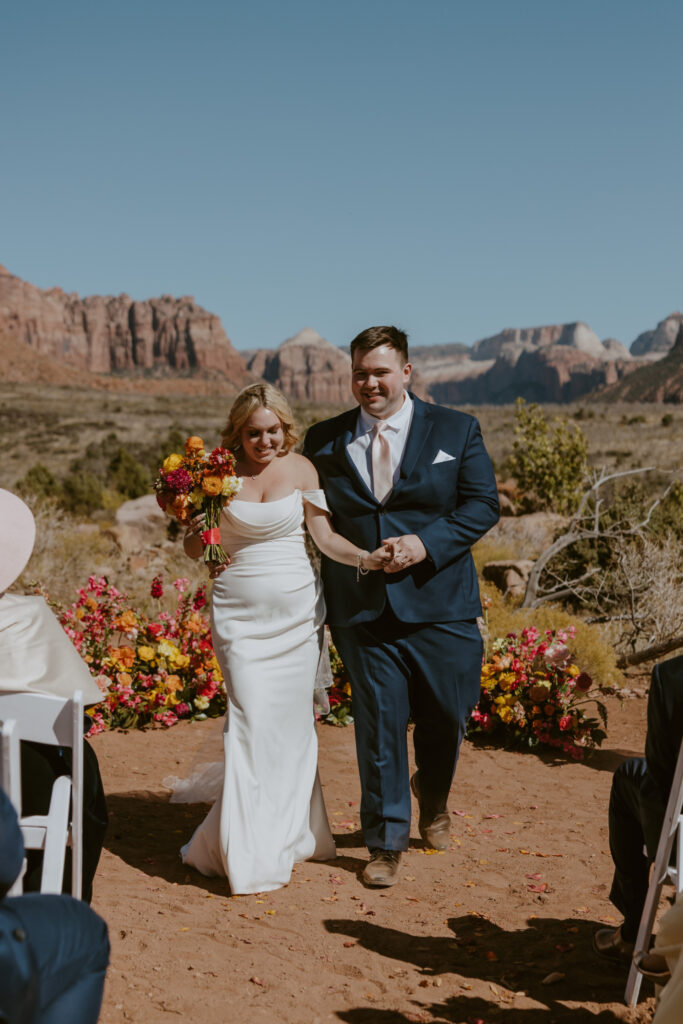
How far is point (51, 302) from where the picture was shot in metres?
136

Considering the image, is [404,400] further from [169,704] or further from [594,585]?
[594,585]

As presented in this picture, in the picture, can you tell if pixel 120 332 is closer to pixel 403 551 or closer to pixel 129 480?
pixel 129 480

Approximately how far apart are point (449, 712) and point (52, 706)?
2.33 m

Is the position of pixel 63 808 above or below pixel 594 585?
above

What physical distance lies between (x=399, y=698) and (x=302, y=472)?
1.09m

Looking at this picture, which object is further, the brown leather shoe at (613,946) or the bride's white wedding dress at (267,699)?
the bride's white wedding dress at (267,699)

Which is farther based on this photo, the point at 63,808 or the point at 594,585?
the point at 594,585

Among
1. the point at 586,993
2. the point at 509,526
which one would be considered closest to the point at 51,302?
the point at 509,526

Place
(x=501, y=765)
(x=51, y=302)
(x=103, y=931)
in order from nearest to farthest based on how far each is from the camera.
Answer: (x=103, y=931) → (x=501, y=765) → (x=51, y=302)

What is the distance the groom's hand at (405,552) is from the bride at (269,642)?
41mm

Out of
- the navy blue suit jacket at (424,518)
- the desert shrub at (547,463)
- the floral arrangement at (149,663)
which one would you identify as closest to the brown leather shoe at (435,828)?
the navy blue suit jacket at (424,518)

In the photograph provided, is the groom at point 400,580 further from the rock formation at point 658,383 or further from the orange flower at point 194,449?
the rock formation at point 658,383

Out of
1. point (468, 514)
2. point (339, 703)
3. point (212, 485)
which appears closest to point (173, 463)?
point (212, 485)

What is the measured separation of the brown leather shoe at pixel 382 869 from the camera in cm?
400
